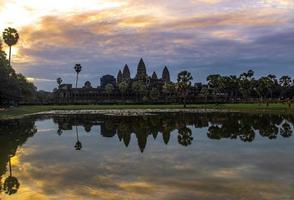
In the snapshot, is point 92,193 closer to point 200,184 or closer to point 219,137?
point 200,184

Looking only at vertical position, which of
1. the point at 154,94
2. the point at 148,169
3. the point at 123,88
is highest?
the point at 123,88

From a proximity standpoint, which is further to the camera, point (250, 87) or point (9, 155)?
point (250, 87)

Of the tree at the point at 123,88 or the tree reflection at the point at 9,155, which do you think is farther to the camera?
the tree at the point at 123,88

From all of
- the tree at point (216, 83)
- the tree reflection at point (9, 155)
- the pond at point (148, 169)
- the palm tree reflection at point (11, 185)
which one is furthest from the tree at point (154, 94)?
the palm tree reflection at point (11, 185)

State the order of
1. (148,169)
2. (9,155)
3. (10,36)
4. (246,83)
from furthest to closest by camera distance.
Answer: (246,83)
(10,36)
(9,155)
(148,169)

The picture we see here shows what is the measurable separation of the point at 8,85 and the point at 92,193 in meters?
69.2

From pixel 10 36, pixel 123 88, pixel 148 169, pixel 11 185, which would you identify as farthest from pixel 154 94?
pixel 11 185

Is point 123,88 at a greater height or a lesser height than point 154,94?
greater

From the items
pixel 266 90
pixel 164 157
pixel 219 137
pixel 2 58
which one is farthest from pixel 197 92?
pixel 164 157

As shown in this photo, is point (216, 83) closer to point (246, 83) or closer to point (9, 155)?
point (246, 83)

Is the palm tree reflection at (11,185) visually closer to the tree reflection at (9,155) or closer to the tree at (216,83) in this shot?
the tree reflection at (9,155)

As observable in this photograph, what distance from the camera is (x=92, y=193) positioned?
14.3m

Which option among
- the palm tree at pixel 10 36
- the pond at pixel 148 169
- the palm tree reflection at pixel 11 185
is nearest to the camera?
the pond at pixel 148 169

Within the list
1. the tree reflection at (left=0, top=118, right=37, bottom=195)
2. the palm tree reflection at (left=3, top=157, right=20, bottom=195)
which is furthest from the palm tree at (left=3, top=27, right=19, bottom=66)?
Answer: the palm tree reflection at (left=3, top=157, right=20, bottom=195)
